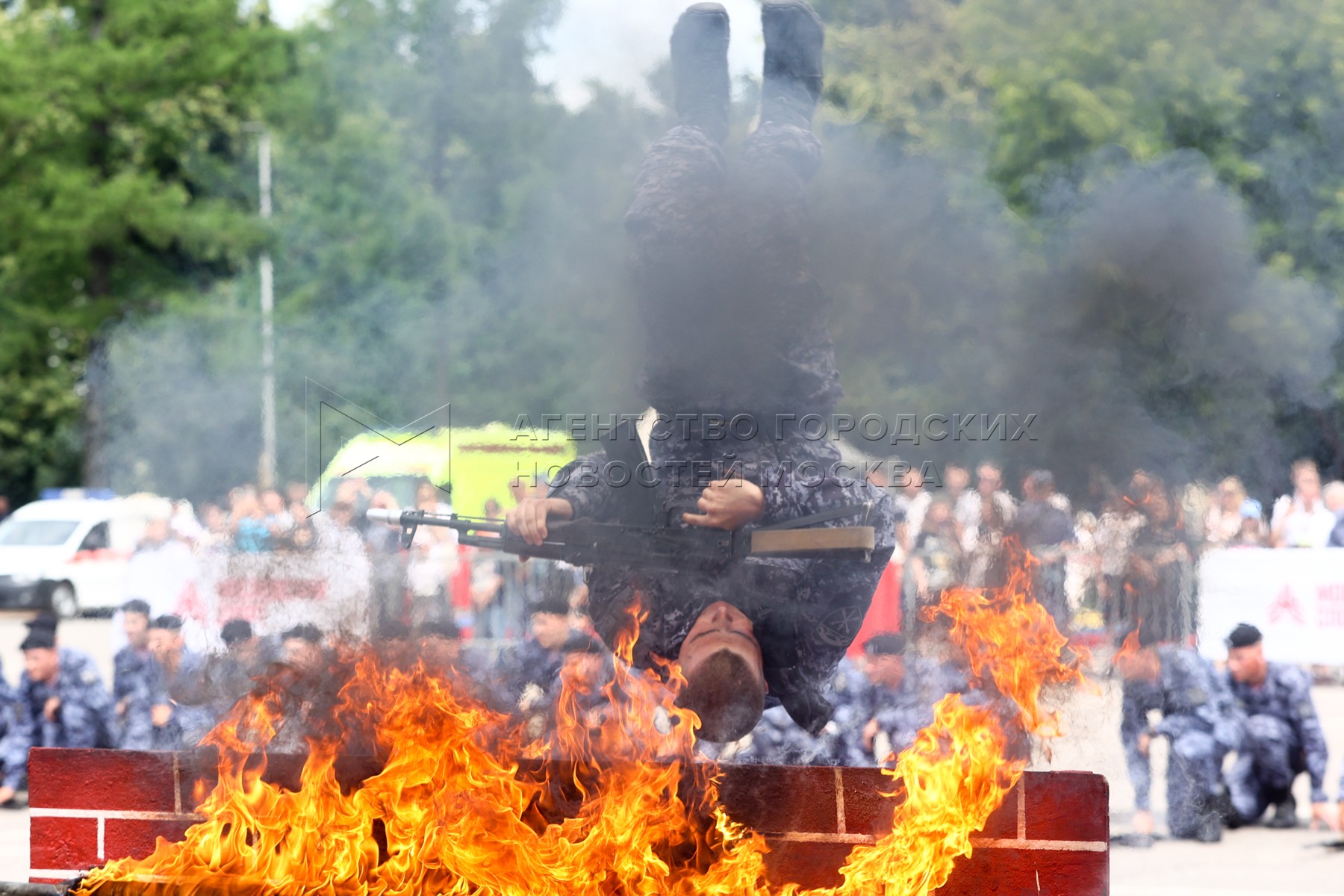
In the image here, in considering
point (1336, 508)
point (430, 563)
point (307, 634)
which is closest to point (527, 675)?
point (307, 634)

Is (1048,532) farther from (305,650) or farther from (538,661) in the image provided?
(305,650)

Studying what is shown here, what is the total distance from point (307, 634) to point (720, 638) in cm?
141

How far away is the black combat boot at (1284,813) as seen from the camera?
6090mm

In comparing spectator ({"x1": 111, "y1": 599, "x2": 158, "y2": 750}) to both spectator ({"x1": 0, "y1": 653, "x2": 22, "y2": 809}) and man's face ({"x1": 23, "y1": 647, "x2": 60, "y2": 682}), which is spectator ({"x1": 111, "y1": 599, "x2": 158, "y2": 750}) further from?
spectator ({"x1": 0, "y1": 653, "x2": 22, "y2": 809})

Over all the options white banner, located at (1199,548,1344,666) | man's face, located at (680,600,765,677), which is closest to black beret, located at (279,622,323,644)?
man's face, located at (680,600,765,677)

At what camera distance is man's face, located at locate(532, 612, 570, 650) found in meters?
5.23

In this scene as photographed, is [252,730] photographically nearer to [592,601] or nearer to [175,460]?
[592,601]

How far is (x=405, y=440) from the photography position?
20.7 ft

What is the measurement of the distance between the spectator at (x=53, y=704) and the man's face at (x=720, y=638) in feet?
14.9

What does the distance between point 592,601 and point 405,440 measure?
3098 millimetres

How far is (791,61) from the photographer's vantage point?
328 cm

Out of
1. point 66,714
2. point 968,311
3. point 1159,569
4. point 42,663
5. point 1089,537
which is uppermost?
point 968,311

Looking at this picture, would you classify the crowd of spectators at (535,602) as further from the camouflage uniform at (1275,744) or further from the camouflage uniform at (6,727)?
the camouflage uniform at (1275,744)

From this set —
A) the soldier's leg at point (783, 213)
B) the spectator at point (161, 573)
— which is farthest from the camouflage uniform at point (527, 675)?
the spectator at point (161, 573)
